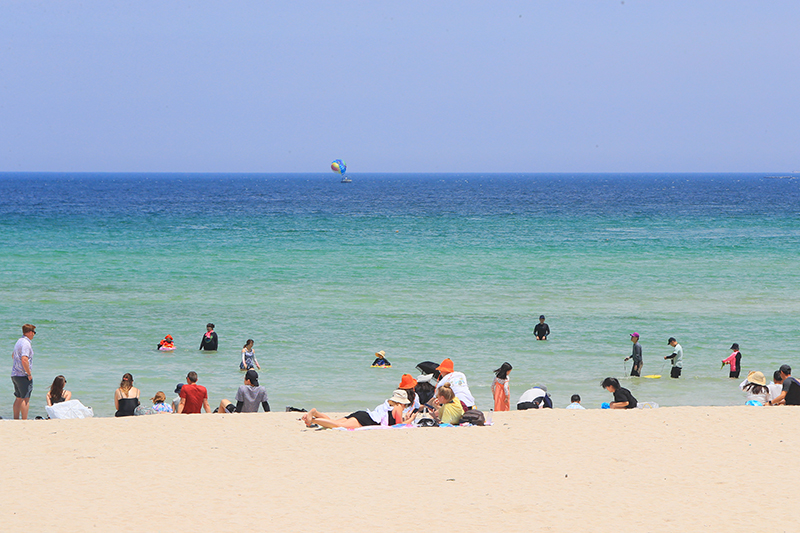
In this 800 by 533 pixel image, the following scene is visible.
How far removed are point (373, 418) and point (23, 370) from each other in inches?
233

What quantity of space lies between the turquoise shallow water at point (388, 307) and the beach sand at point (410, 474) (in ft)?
11.6

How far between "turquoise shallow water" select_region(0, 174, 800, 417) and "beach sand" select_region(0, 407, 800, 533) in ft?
11.6

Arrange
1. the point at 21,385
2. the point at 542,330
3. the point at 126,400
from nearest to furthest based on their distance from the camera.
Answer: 1. the point at 126,400
2. the point at 21,385
3. the point at 542,330

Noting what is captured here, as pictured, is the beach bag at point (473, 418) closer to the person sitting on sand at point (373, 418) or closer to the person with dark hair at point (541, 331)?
the person sitting on sand at point (373, 418)

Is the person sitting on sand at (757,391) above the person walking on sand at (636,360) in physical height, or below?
above

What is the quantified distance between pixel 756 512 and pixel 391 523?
4.01 metres

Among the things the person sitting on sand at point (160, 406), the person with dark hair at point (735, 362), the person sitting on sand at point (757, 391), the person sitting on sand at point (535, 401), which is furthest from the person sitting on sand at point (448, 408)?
the person with dark hair at point (735, 362)

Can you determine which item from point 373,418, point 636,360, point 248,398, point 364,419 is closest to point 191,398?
point 248,398

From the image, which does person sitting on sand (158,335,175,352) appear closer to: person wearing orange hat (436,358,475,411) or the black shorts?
the black shorts

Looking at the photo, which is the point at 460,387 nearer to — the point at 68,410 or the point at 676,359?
the point at 68,410

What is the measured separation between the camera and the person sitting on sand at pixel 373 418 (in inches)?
458

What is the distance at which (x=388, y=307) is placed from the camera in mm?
26719

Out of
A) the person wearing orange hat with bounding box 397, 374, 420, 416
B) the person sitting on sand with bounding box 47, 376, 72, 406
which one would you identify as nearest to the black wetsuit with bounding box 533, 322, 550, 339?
the person wearing orange hat with bounding box 397, 374, 420, 416

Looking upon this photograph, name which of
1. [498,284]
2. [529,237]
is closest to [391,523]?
[498,284]
